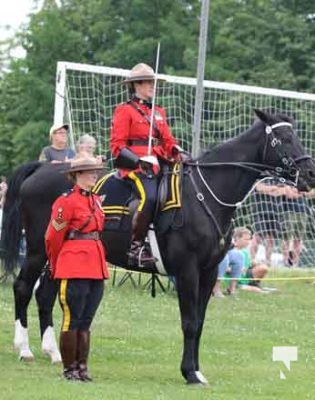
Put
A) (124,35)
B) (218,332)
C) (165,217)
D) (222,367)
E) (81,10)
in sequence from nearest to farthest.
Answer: (165,217) < (222,367) < (218,332) < (124,35) < (81,10)

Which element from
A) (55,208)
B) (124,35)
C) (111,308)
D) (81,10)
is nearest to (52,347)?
(55,208)

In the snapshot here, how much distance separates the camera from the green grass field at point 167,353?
376 inches

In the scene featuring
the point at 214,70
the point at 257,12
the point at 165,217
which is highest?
the point at 257,12

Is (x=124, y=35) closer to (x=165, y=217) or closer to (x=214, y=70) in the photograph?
(x=214, y=70)

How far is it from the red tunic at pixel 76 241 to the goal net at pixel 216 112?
8.98 metres

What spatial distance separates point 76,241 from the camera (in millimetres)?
9695

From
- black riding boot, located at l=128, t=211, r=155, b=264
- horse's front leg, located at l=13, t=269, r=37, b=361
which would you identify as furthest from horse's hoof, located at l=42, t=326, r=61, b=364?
black riding boot, located at l=128, t=211, r=155, b=264

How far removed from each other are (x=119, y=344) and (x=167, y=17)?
32.5m

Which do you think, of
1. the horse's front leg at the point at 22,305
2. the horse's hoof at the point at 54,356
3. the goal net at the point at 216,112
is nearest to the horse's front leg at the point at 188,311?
the horse's hoof at the point at 54,356

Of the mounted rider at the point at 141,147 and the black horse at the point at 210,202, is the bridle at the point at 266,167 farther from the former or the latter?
the mounted rider at the point at 141,147

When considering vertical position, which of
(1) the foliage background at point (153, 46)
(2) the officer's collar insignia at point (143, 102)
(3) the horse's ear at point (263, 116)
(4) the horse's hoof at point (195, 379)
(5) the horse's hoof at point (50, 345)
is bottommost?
(4) the horse's hoof at point (195, 379)

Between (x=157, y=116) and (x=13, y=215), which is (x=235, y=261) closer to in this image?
(x=13, y=215)

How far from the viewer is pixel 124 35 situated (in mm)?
43219

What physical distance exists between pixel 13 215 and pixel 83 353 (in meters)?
2.61
